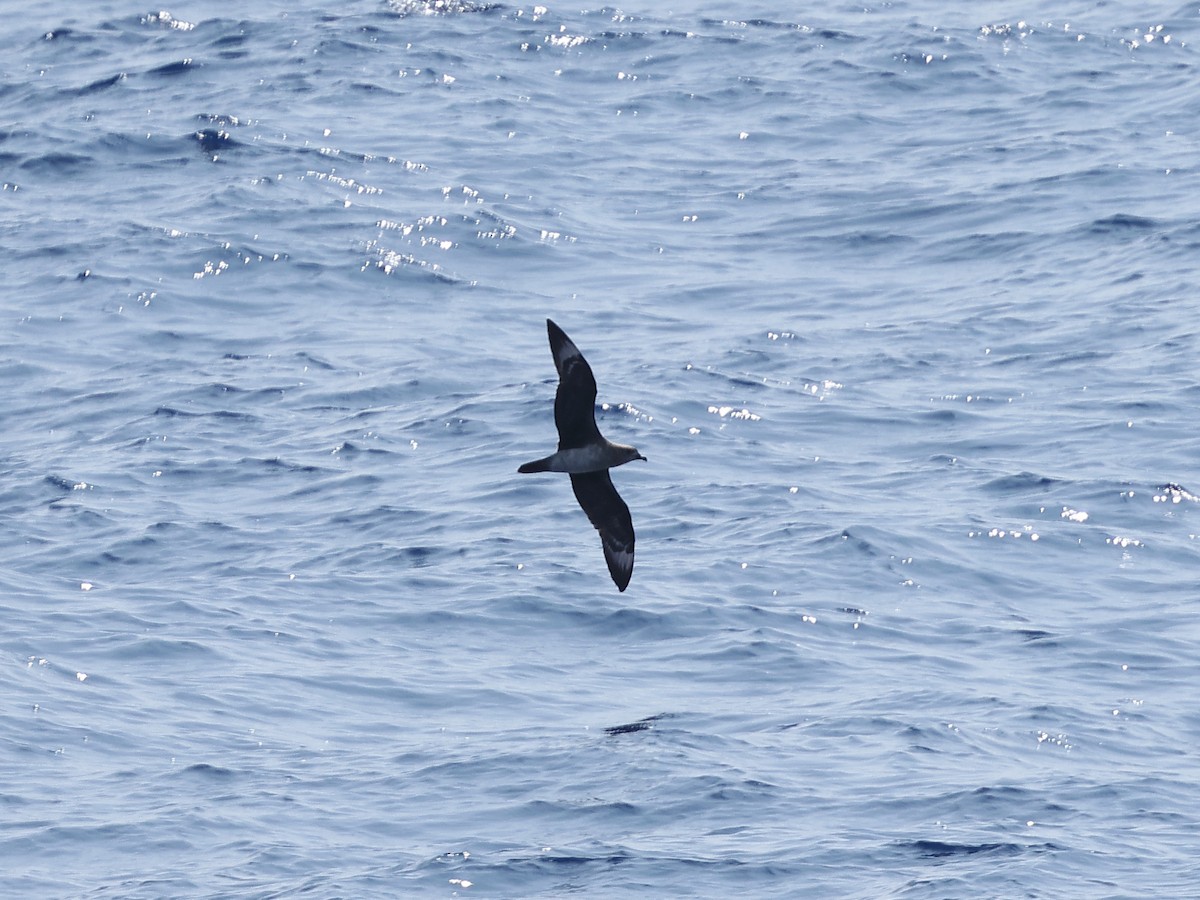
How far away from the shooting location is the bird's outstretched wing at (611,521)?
13156mm

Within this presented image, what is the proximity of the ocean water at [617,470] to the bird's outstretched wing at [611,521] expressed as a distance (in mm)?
1335

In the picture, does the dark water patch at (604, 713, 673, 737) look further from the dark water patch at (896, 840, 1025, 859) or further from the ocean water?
the dark water patch at (896, 840, 1025, 859)

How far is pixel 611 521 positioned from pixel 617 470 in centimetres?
528

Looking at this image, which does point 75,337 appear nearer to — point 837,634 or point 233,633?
point 233,633

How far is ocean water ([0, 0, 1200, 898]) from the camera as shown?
13.2 metres

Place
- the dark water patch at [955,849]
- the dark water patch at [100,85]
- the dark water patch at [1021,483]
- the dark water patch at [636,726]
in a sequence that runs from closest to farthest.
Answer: the dark water patch at [955,849], the dark water patch at [636,726], the dark water patch at [1021,483], the dark water patch at [100,85]

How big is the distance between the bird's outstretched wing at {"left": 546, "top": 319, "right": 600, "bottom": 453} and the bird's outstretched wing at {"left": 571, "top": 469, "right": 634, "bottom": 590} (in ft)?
2.60

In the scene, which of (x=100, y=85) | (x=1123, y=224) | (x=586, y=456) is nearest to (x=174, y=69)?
(x=100, y=85)

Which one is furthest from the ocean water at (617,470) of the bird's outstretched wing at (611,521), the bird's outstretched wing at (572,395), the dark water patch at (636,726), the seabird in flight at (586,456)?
the bird's outstretched wing at (572,395)

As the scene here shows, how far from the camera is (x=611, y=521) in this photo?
13383 mm

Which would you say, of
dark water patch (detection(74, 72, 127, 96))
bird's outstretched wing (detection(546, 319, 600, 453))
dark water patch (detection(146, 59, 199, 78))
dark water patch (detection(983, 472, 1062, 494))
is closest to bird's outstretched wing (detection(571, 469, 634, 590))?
bird's outstretched wing (detection(546, 319, 600, 453))

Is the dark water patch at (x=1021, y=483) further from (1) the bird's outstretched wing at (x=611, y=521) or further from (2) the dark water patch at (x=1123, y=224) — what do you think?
(2) the dark water patch at (x=1123, y=224)

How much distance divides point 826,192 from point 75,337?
894 cm

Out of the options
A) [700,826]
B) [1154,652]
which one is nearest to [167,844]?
[700,826]
